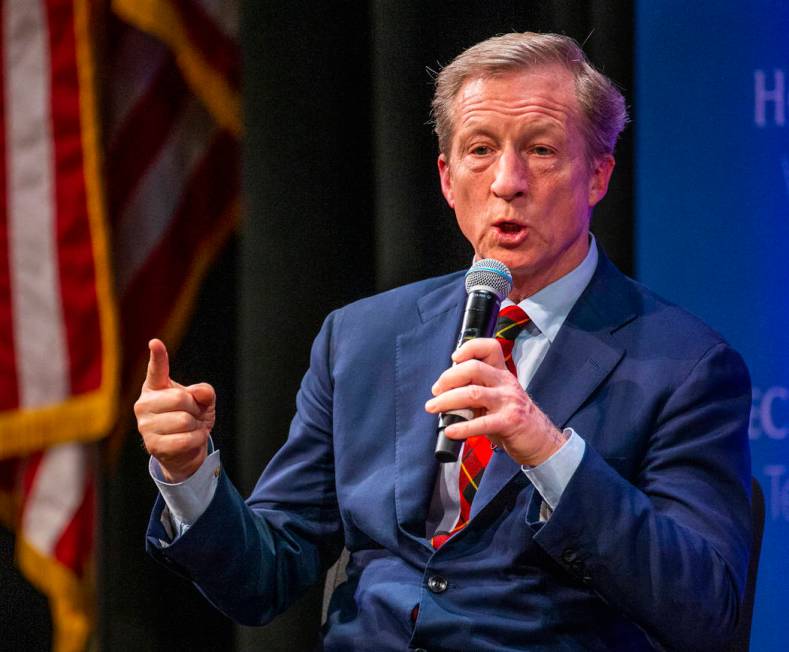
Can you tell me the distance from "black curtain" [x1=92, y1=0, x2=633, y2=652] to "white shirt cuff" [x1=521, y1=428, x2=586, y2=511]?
36.8 inches

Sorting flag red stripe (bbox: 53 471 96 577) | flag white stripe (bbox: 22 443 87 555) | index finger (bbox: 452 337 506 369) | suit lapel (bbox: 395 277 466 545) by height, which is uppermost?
index finger (bbox: 452 337 506 369)

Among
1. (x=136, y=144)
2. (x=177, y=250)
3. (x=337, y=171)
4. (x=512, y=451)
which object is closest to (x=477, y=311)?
(x=512, y=451)

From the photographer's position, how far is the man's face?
1.78 meters

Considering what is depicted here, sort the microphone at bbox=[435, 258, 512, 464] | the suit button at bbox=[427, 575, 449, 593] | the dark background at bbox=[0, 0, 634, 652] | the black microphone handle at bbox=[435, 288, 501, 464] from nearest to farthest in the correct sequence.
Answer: the microphone at bbox=[435, 258, 512, 464] → the black microphone handle at bbox=[435, 288, 501, 464] → the suit button at bbox=[427, 575, 449, 593] → the dark background at bbox=[0, 0, 634, 652]

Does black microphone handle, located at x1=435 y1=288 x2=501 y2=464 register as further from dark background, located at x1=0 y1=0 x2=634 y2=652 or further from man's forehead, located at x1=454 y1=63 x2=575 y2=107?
dark background, located at x1=0 y1=0 x2=634 y2=652

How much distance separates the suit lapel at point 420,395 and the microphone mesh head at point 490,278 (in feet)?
1.12

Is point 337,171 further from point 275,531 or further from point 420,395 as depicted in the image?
point 275,531

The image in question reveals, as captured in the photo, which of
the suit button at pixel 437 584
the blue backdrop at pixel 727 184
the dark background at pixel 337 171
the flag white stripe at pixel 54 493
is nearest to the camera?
the suit button at pixel 437 584

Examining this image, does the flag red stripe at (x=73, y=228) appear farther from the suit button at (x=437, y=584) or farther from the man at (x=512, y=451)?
the suit button at (x=437, y=584)

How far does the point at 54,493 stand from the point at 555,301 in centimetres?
179

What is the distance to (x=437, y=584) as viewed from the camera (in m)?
1.63

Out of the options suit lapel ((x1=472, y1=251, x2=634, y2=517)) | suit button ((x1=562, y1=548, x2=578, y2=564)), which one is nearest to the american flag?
suit lapel ((x1=472, y1=251, x2=634, y2=517))

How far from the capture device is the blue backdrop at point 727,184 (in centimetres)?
219

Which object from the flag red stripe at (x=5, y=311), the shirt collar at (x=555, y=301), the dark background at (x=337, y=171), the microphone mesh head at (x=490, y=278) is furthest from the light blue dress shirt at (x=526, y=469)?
the flag red stripe at (x=5, y=311)
